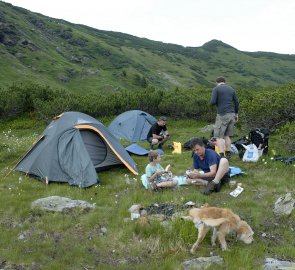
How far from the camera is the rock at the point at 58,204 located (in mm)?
9188

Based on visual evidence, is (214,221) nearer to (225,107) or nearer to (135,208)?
(135,208)

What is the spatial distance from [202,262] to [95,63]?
124 meters

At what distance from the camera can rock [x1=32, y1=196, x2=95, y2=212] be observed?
919cm

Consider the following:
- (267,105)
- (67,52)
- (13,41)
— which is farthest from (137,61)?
(267,105)

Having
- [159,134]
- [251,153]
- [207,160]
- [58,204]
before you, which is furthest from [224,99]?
[58,204]

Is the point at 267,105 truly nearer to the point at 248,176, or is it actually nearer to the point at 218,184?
the point at 248,176

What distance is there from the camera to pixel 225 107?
13477 millimetres

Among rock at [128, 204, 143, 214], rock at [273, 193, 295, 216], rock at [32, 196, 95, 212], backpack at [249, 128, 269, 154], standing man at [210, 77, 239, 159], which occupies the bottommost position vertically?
rock at [32, 196, 95, 212]

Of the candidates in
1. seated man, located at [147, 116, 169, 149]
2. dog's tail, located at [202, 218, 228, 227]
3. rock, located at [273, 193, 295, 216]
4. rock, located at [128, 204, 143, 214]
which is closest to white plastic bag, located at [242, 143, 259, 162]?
rock, located at [273, 193, 295, 216]

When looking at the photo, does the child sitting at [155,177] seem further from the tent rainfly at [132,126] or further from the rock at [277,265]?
the tent rainfly at [132,126]

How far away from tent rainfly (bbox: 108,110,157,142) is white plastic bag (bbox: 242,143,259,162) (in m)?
8.91

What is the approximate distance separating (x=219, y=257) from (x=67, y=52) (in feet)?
416

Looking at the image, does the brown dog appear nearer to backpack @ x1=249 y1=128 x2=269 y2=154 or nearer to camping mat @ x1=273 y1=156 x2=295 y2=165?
camping mat @ x1=273 y1=156 x2=295 y2=165

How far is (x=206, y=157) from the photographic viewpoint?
10633 mm
